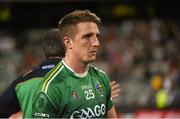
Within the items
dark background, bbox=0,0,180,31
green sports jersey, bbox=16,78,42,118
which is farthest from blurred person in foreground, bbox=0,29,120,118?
dark background, bbox=0,0,180,31

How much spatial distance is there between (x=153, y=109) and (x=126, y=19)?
269 inches

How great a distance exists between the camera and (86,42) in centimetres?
462

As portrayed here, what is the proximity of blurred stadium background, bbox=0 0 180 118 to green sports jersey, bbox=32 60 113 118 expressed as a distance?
574cm

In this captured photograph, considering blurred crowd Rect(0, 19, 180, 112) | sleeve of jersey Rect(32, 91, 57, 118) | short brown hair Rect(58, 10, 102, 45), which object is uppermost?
short brown hair Rect(58, 10, 102, 45)

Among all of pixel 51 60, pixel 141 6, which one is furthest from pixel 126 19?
pixel 51 60

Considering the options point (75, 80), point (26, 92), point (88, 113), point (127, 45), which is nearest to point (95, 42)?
point (75, 80)

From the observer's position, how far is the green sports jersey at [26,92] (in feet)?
18.2

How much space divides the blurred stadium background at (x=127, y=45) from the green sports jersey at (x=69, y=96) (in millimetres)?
5742

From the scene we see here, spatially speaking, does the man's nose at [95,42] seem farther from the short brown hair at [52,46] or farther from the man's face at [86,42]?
the short brown hair at [52,46]

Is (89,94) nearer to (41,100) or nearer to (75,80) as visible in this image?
(75,80)

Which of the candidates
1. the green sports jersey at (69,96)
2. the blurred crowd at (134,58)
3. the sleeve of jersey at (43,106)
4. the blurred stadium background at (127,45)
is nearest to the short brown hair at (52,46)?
the green sports jersey at (69,96)

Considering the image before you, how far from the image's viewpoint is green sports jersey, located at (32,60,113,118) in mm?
4496

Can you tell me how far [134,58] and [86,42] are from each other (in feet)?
33.8

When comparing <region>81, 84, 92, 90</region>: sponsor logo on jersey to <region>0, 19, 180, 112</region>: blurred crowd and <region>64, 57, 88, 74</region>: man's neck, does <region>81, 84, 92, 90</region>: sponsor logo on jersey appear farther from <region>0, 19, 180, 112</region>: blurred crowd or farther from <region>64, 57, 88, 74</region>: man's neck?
<region>0, 19, 180, 112</region>: blurred crowd
